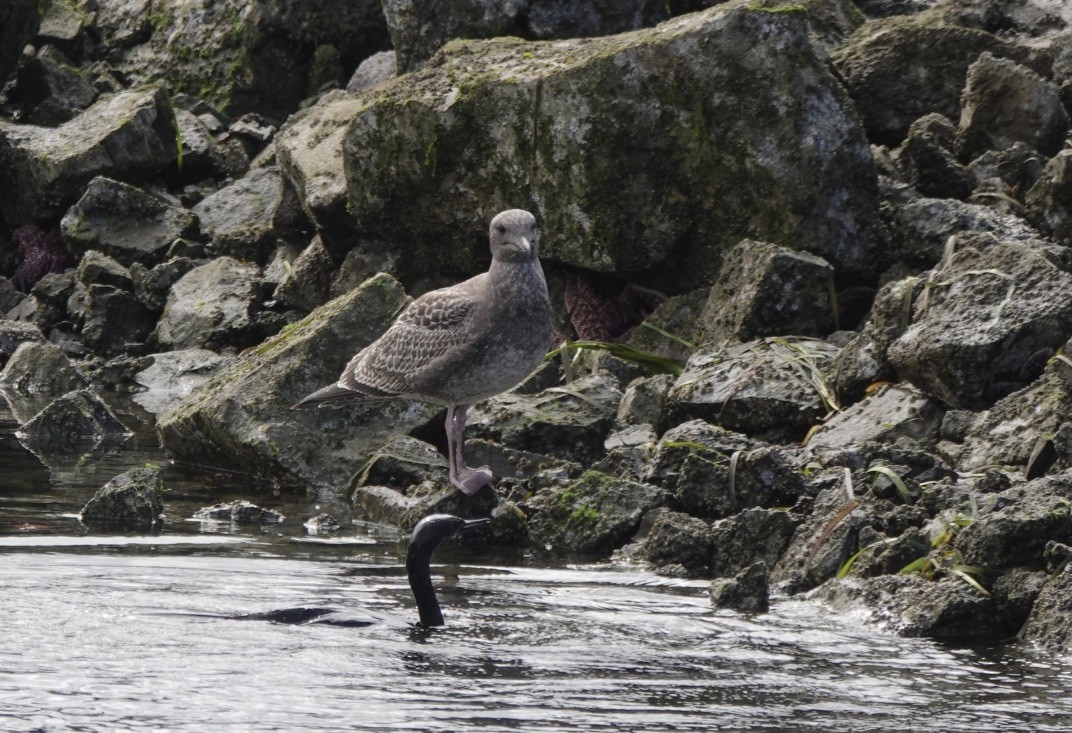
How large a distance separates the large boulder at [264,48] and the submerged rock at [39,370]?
7528 mm

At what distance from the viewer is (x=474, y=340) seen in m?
10.1

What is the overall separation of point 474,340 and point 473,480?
830 millimetres

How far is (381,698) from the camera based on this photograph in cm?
641

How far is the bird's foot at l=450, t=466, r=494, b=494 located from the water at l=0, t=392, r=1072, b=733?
70 centimetres

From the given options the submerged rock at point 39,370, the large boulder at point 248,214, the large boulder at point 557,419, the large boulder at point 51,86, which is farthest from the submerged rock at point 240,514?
the large boulder at point 51,86

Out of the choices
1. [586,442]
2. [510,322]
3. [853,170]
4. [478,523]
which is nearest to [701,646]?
[478,523]

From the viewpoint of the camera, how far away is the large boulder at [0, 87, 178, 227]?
18.9 m

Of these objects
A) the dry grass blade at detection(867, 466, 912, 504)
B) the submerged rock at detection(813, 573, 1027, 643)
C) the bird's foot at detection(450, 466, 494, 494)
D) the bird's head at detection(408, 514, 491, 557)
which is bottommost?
the submerged rock at detection(813, 573, 1027, 643)

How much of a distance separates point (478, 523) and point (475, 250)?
6.73 m

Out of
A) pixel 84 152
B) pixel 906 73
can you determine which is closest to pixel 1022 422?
pixel 906 73

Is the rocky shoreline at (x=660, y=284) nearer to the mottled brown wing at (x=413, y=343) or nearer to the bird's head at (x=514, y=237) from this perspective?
the mottled brown wing at (x=413, y=343)

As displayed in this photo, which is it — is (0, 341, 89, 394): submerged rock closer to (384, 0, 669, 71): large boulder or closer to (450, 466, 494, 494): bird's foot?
(384, 0, 669, 71): large boulder

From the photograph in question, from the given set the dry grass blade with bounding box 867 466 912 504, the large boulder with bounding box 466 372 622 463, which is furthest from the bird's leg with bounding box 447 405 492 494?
the dry grass blade with bounding box 867 466 912 504

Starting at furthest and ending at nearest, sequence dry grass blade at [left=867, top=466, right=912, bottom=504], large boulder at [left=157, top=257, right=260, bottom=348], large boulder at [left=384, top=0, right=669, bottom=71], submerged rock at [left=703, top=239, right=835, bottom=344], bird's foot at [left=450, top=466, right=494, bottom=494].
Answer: large boulder at [left=384, top=0, right=669, bottom=71] < large boulder at [left=157, top=257, right=260, bottom=348] < submerged rock at [left=703, top=239, right=835, bottom=344] < bird's foot at [left=450, top=466, right=494, bottom=494] < dry grass blade at [left=867, top=466, right=912, bottom=504]
